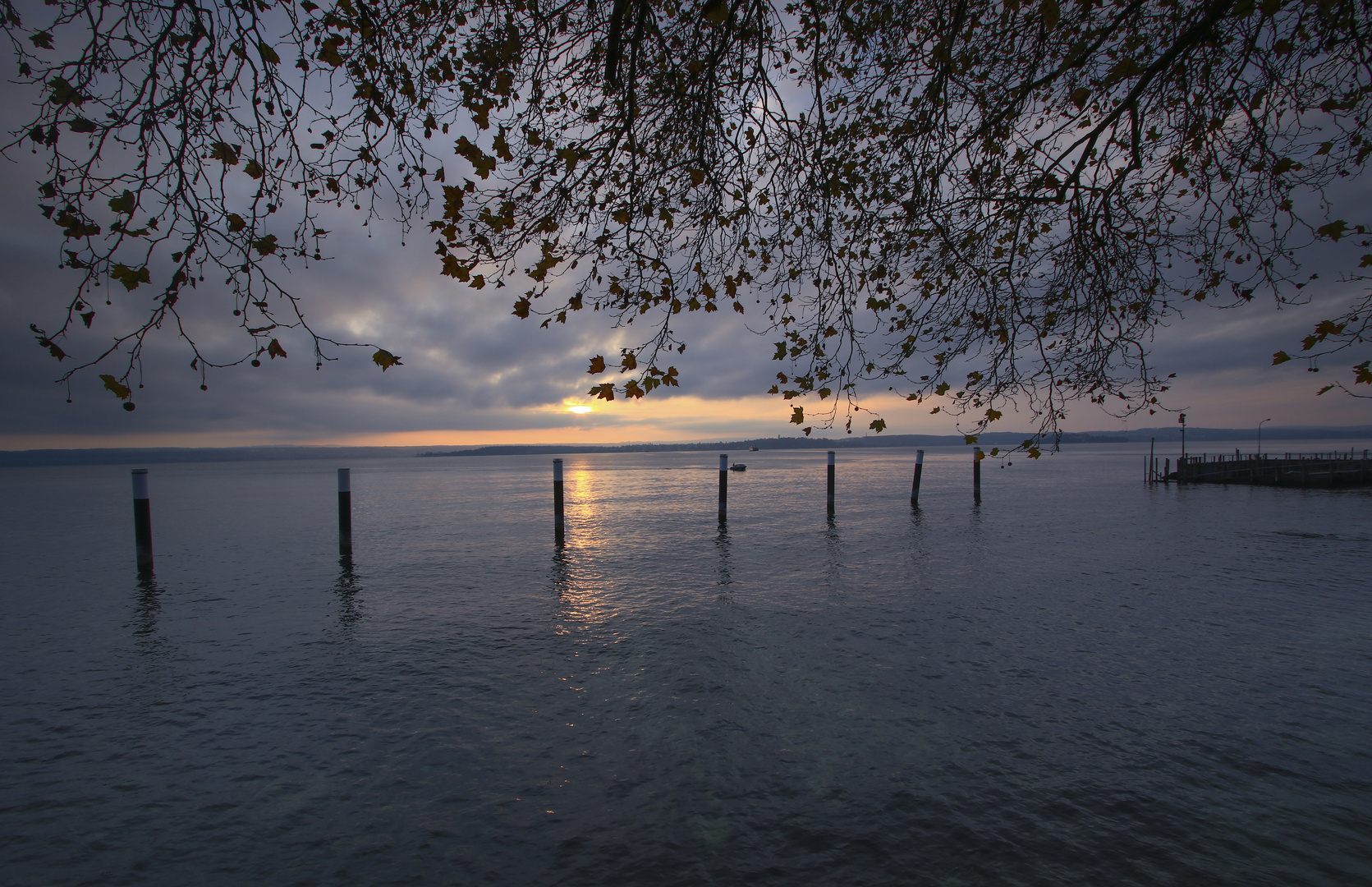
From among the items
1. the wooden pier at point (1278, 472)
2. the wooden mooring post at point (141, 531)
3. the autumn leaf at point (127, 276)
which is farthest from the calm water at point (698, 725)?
the wooden pier at point (1278, 472)

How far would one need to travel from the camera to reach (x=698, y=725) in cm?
554

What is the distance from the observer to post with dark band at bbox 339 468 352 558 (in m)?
15.0

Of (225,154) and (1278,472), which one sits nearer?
(225,154)

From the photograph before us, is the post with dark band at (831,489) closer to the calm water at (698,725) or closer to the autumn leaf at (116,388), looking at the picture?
the calm water at (698,725)

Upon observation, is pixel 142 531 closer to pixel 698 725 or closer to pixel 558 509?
pixel 558 509

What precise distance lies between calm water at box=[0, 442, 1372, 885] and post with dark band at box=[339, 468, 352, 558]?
6.96ft

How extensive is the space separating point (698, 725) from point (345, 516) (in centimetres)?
1321

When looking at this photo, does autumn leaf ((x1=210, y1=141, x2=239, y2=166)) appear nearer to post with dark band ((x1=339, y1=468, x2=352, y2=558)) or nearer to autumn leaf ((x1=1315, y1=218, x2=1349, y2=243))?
autumn leaf ((x1=1315, y1=218, x2=1349, y2=243))

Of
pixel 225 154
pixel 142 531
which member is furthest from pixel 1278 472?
pixel 142 531

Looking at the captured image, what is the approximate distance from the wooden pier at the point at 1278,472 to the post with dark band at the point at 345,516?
45.8 m

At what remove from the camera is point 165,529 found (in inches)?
909

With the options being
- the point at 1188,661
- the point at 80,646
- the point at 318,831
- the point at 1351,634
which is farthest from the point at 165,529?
the point at 1351,634

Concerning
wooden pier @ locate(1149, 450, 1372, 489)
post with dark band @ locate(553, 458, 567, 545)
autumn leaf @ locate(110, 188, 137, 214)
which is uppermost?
autumn leaf @ locate(110, 188, 137, 214)

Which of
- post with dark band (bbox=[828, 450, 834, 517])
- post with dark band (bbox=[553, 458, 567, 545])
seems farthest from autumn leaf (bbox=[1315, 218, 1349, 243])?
post with dark band (bbox=[828, 450, 834, 517])
